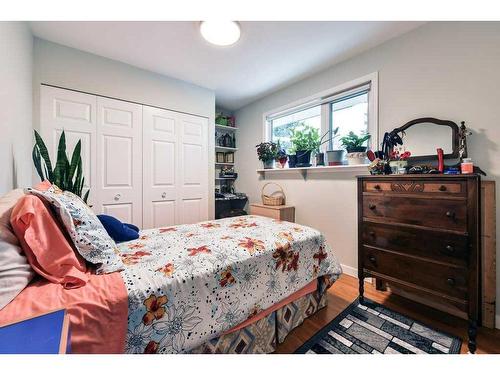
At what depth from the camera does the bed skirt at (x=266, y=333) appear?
1172mm

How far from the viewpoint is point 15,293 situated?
0.74 m

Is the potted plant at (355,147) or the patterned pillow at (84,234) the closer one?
the patterned pillow at (84,234)

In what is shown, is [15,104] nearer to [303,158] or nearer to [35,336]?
[35,336]

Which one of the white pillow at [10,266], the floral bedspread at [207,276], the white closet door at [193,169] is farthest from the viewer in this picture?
the white closet door at [193,169]

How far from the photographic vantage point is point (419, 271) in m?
1.57

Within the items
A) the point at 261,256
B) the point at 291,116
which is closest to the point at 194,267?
the point at 261,256

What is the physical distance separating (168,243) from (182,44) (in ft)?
6.51

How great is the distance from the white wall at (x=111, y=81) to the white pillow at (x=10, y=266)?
2025mm

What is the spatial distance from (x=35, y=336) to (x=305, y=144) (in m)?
2.85

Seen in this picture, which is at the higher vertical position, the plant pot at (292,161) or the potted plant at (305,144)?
the potted plant at (305,144)

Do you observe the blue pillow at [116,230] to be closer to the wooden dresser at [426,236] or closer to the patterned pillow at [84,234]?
the patterned pillow at [84,234]

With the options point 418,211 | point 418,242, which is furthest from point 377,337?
point 418,211

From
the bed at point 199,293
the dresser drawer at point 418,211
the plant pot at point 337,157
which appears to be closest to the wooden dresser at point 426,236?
the dresser drawer at point 418,211
